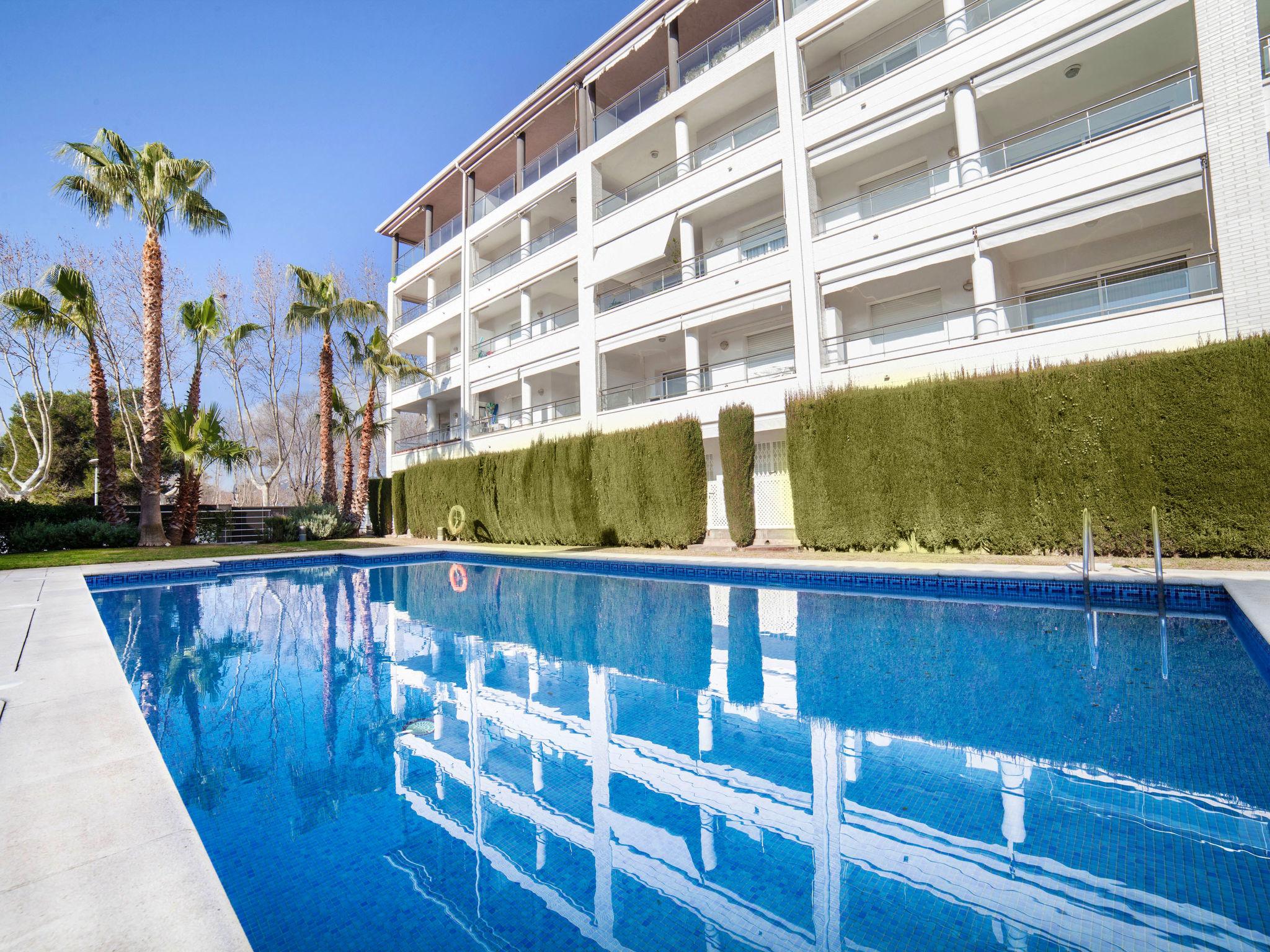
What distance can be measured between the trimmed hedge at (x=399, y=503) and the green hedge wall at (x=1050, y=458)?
18088mm

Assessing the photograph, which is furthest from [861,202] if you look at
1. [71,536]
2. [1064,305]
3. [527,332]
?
[71,536]

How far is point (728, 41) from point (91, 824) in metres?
21.3

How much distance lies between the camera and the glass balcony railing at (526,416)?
815 inches

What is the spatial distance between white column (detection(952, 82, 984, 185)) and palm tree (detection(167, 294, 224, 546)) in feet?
72.7

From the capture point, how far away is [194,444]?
18.5m

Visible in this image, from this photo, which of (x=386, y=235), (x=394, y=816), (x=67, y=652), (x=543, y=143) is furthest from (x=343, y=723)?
(x=386, y=235)

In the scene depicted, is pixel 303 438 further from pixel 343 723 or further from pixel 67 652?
pixel 343 723

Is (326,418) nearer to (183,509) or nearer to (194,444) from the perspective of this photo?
(194,444)

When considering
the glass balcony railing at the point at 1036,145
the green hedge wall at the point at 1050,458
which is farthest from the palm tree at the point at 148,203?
the glass balcony railing at the point at 1036,145

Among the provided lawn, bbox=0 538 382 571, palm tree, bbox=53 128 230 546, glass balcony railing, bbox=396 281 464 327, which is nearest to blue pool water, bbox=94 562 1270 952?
lawn, bbox=0 538 382 571

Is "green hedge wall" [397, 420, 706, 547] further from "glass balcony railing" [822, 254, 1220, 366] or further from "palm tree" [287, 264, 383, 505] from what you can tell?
"glass balcony railing" [822, 254, 1220, 366]

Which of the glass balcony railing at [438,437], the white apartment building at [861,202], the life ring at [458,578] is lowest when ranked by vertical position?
the life ring at [458,578]

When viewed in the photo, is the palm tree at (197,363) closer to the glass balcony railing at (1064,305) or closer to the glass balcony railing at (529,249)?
the glass balcony railing at (529,249)

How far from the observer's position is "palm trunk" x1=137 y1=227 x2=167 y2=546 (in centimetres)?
1723
